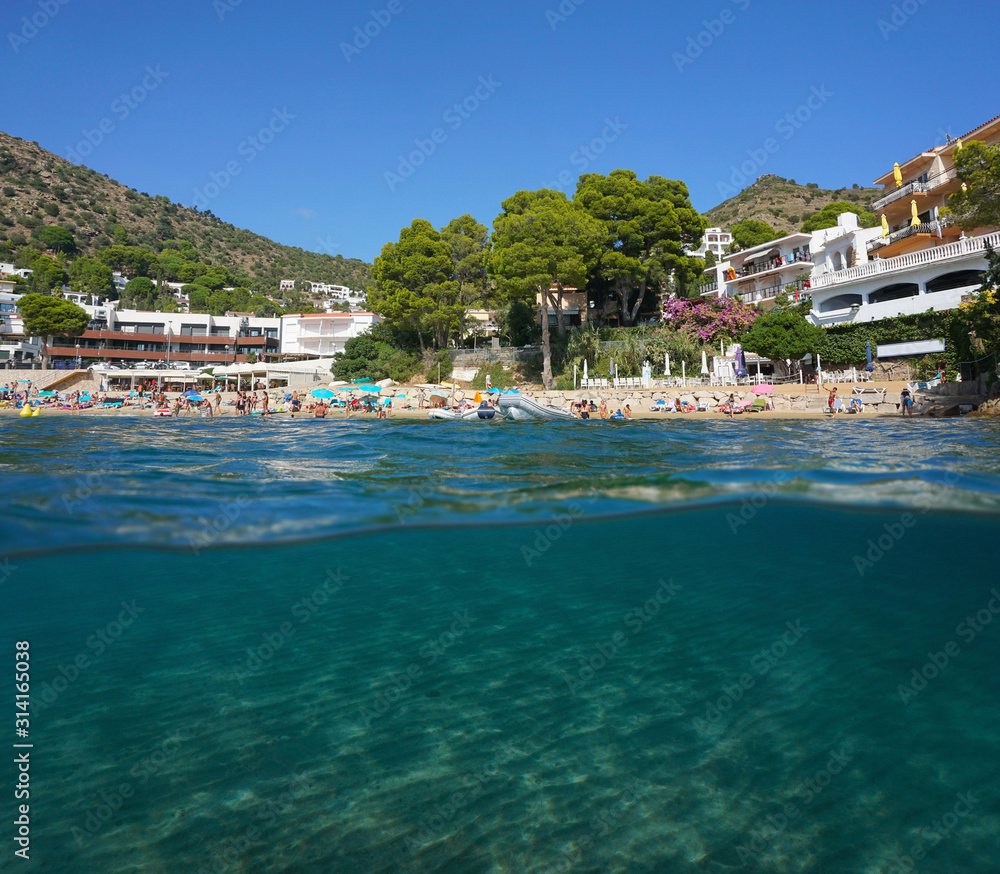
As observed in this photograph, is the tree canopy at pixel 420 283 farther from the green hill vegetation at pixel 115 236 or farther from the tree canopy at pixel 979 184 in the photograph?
the green hill vegetation at pixel 115 236

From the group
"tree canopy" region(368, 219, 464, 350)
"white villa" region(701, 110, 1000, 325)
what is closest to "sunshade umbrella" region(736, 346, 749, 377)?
"white villa" region(701, 110, 1000, 325)

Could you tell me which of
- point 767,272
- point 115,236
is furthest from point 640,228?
point 115,236

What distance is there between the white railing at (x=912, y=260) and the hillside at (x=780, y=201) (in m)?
69.9

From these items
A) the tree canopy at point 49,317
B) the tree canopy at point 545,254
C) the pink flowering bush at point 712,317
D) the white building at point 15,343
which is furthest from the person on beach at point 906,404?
the white building at point 15,343

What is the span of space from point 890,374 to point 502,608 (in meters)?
36.0

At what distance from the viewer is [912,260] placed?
3372 centimetres

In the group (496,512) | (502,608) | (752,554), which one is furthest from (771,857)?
(752,554)

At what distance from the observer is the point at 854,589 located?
620cm

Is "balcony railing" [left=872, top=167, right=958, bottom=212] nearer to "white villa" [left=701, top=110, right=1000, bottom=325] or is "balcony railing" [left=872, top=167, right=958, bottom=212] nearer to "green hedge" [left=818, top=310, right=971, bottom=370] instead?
"white villa" [left=701, top=110, right=1000, bottom=325]

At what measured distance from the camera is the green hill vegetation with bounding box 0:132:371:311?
384 feet

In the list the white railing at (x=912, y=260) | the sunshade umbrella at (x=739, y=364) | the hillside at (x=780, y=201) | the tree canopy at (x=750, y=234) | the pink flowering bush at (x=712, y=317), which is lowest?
the sunshade umbrella at (x=739, y=364)

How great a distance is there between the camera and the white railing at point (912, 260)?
30417 millimetres

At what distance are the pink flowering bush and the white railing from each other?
4.99m

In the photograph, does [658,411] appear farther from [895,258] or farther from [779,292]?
[779,292]
